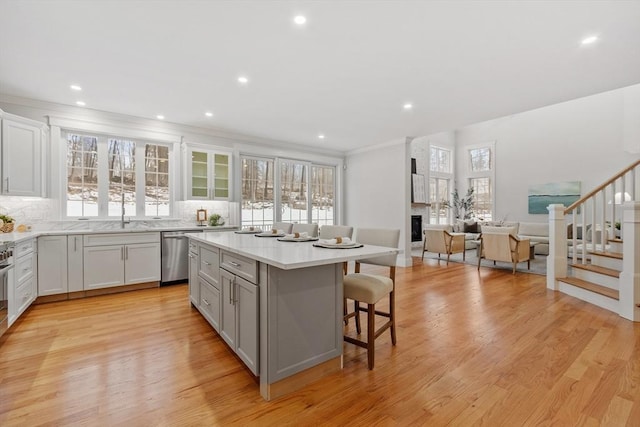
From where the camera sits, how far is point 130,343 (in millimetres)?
2557

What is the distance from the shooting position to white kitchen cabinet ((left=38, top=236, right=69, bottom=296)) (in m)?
3.59

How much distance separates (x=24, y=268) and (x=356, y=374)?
12.0ft

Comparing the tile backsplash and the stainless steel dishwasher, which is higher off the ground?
the tile backsplash

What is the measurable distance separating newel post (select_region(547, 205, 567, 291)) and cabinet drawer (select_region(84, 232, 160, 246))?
5793 millimetres

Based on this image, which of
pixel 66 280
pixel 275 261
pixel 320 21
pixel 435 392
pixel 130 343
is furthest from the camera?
pixel 66 280

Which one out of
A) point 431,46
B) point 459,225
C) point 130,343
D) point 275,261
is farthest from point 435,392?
point 459,225

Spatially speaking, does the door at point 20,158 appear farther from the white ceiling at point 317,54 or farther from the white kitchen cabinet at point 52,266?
the white kitchen cabinet at point 52,266

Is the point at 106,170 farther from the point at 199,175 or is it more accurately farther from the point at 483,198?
the point at 483,198

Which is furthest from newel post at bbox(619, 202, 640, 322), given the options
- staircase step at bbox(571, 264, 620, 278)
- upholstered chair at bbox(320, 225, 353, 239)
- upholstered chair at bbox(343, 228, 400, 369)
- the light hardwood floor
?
upholstered chair at bbox(320, 225, 353, 239)

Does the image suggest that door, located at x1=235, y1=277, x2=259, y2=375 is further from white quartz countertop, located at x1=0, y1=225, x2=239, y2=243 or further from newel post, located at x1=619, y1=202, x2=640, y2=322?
newel post, located at x1=619, y1=202, x2=640, y2=322

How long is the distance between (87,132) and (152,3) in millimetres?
3230

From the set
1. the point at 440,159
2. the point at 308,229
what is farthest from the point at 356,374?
the point at 440,159

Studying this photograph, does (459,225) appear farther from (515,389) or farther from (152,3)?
(152,3)

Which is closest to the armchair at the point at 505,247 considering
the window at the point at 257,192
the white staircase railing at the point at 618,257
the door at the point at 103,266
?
the white staircase railing at the point at 618,257
